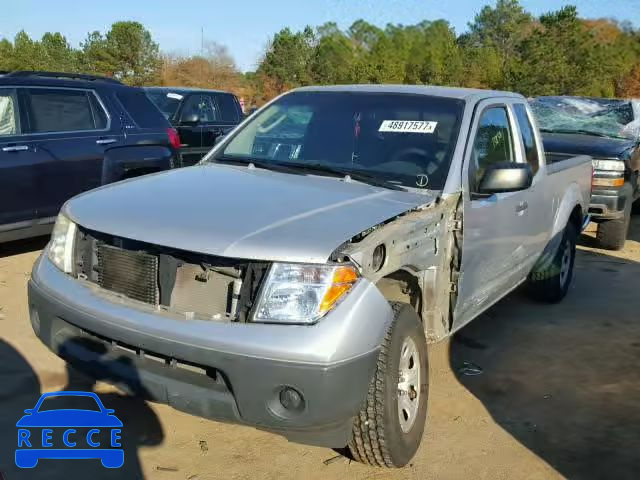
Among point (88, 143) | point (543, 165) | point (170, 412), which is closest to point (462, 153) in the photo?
point (543, 165)

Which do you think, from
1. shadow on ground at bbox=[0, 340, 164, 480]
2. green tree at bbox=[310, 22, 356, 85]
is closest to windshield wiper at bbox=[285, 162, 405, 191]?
shadow on ground at bbox=[0, 340, 164, 480]

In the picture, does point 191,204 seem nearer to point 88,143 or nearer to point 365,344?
point 365,344

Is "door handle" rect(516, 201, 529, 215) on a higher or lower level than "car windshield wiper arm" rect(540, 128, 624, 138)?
lower

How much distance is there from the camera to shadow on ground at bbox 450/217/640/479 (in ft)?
11.3

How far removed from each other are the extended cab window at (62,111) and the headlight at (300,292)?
174 inches

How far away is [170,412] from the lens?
358cm

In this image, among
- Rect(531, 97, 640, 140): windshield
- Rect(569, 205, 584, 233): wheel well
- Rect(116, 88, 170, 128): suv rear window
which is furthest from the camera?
Rect(531, 97, 640, 140): windshield

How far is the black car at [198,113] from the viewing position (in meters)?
10.8

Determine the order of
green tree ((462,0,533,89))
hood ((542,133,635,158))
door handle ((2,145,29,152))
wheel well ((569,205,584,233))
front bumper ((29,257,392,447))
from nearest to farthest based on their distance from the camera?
front bumper ((29,257,392,447)) → door handle ((2,145,29,152)) → wheel well ((569,205,584,233)) → hood ((542,133,635,158)) → green tree ((462,0,533,89))

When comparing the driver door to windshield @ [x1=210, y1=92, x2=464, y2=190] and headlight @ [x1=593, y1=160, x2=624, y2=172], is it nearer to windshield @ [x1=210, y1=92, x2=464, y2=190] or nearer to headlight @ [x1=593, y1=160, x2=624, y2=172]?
windshield @ [x1=210, y1=92, x2=464, y2=190]

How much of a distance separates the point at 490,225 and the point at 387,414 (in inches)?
63.8

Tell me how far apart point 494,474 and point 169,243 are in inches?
72.4

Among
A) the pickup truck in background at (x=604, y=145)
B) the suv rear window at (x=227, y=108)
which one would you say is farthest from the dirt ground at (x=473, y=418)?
the suv rear window at (x=227, y=108)

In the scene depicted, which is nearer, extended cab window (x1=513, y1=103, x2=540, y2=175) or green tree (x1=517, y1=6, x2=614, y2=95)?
extended cab window (x1=513, y1=103, x2=540, y2=175)
